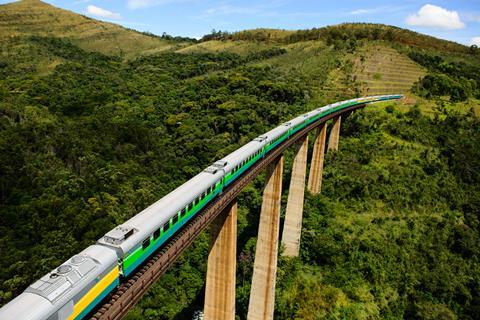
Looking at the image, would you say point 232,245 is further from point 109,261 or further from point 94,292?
point 94,292

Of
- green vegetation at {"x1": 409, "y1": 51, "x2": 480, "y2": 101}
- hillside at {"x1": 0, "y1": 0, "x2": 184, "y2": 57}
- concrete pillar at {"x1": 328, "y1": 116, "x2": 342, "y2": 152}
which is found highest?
hillside at {"x1": 0, "y1": 0, "x2": 184, "y2": 57}

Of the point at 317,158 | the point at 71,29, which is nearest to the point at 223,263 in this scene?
the point at 317,158

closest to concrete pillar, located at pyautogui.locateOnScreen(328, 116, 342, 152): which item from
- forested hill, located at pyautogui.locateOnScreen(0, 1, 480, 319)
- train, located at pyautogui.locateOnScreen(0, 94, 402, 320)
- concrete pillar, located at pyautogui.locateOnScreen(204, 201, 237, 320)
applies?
forested hill, located at pyautogui.locateOnScreen(0, 1, 480, 319)

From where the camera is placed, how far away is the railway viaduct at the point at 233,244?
1085 centimetres

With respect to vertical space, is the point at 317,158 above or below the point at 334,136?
below

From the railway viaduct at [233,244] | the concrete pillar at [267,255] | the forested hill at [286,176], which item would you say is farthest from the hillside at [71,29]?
the concrete pillar at [267,255]

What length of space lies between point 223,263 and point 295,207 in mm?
16261

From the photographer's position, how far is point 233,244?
58.4 feet

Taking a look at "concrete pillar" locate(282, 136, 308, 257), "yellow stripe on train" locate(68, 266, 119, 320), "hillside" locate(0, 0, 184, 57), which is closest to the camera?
"yellow stripe on train" locate(68, 266, 119, 320)

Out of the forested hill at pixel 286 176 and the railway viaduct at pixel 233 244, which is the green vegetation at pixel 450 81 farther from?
the railway viaduct at pixel 233 244

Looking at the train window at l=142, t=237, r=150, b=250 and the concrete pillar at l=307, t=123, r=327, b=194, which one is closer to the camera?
the train window at l=142, t=237, r=150, b=250

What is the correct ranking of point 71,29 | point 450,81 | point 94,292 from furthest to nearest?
point 71,29 < point 450,81 < point 94,292

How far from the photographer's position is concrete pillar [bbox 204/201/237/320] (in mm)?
17781

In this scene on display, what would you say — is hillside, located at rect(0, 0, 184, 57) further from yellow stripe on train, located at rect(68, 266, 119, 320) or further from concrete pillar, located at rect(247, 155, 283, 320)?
yellow stripe on train, located at rect(68, 266, 119, 320)
